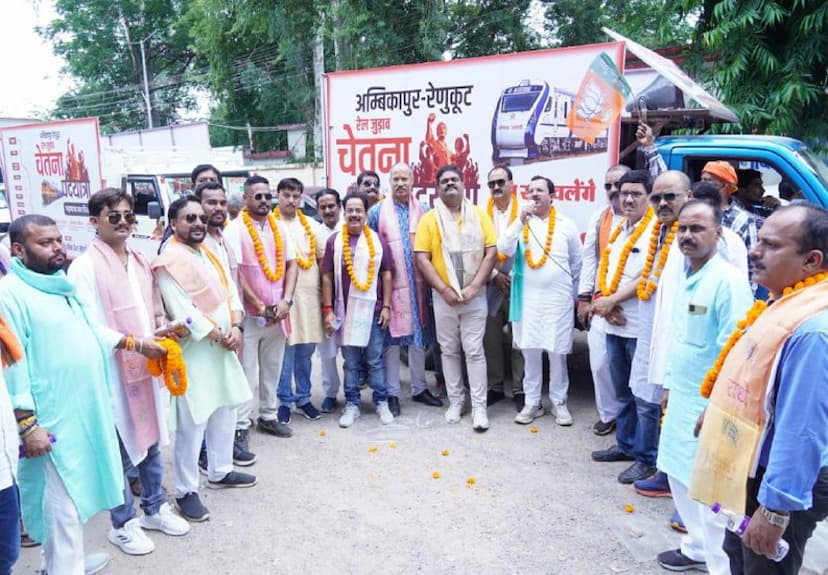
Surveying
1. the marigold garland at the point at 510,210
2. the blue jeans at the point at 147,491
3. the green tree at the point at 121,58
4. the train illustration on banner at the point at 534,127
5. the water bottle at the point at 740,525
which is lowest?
the blue jeans at the point at 147,491

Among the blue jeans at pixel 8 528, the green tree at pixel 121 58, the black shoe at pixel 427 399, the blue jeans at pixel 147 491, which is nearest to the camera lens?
the blue jeans at pixel 8 528

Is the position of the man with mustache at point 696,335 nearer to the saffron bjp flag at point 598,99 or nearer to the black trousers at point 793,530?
the black trousers at point 793,530

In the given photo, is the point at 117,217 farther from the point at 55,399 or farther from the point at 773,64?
the point at 773,64

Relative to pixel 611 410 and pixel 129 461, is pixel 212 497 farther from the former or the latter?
pixel 611 410

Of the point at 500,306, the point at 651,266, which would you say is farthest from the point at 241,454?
the point at 651,266

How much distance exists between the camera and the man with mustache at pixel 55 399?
8.29ft

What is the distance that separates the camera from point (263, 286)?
14.5 ft

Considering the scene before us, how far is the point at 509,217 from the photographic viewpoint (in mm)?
4984

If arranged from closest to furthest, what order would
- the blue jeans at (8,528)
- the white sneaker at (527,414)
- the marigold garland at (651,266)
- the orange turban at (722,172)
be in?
the blue jeans at (8,528), the marigold garland at (651,266), the orange turban at (722,172), the white sneaker at (527,414)

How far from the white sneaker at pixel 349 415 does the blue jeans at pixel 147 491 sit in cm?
163

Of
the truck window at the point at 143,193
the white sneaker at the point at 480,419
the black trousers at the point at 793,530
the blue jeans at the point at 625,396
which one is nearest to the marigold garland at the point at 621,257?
the blue jeans at the point at 625,396

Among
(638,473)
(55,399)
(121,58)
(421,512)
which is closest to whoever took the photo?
(55,399)

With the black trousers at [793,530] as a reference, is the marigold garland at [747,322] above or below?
above

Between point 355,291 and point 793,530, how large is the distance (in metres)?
3.35
